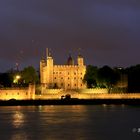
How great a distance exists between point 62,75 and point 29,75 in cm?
516

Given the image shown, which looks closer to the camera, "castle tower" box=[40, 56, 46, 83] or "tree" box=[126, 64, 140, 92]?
"tree" box=[126, 64, 140, 92]

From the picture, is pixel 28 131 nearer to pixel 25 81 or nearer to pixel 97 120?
pixel 97 120

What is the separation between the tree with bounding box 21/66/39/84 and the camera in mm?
104381

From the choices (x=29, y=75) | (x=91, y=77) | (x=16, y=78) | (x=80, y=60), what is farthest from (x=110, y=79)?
(x=16, y=78)

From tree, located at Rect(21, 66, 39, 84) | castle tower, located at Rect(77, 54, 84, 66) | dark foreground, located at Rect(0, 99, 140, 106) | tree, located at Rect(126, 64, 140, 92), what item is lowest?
dark foreground, located at Rect(0, 99, 140, 106)

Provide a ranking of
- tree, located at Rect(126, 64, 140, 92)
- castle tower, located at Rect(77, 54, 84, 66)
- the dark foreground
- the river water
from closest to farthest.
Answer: the river water, the dark foreground, tree, located at Rect(126, 64, 140, 92), castle tower, located at Rect(77, 54, 84, 66)

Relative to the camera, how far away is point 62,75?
10438 cm

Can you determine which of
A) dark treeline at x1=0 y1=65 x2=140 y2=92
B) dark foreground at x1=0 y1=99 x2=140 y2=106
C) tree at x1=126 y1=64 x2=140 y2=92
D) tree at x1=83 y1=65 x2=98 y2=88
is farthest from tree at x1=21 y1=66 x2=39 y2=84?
dark foreground at x1=0 y1=99 x2=140 y2=106

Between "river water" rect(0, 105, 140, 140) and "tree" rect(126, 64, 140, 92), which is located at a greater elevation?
"tree" rect(126, 64, 140, 92)

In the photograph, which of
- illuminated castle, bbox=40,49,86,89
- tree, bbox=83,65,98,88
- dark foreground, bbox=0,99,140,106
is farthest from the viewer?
illuminated castle, bbox=40,49,86,89

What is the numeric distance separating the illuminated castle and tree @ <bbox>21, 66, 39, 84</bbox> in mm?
1099

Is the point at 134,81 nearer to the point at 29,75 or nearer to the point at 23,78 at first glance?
the point at 29,75

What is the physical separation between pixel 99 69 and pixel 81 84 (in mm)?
6043

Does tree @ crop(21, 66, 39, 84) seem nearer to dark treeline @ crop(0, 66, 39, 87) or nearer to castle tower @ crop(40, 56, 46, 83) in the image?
dark treeline @ crop(0, 66, 39, 87)
